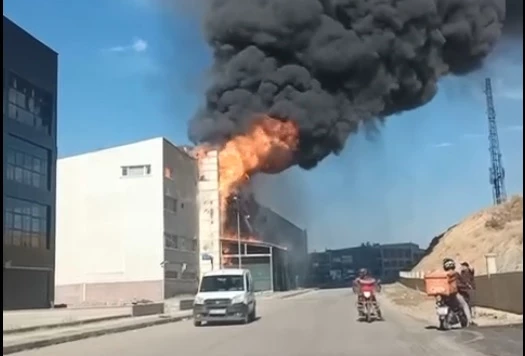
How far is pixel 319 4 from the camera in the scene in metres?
35.8

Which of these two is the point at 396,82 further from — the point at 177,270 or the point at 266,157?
the point at 177,270

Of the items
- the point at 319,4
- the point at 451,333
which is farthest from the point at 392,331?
the point at 319,4

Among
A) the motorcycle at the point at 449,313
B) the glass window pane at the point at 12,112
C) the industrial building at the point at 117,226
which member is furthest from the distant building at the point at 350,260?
the glass window pane at the point at 12,112

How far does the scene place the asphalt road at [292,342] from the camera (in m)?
13.3

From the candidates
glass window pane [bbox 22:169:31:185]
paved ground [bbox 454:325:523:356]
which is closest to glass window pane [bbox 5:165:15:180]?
glass window pane [bbox 22:169:31:185]

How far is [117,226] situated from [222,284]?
3034 cm

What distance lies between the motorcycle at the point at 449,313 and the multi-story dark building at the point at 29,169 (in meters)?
32.6

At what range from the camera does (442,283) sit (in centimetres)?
1677

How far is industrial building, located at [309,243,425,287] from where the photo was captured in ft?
104

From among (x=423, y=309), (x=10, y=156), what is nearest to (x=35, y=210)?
(x=10, y=156)

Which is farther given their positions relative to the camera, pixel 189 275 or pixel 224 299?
pixel 189 275

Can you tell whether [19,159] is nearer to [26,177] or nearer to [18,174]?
[18,174]

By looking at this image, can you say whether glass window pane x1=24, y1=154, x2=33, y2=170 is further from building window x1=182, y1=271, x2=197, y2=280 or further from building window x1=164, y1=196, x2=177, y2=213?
building window x1=182, y1=271, x2=197, y2=280

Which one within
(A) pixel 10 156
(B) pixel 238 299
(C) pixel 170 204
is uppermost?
(A) pixel 10 156
